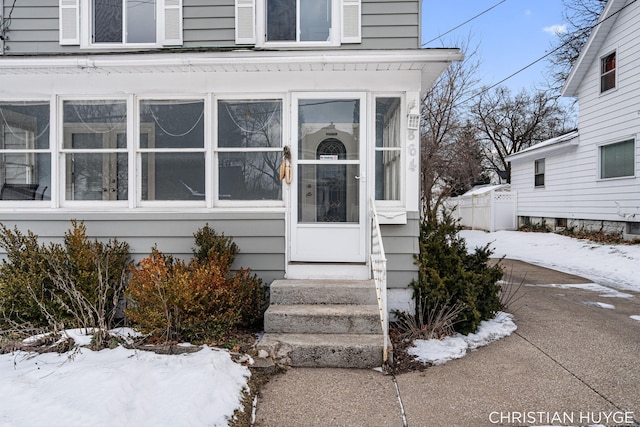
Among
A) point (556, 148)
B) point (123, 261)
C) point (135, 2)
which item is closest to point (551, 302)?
point (123, 261)

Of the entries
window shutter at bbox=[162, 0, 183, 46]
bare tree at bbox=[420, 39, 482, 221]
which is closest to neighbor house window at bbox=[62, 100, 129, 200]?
window shutter at bbox=[162, 0, 183, 46]

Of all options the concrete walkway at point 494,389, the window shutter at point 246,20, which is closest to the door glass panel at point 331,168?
the window shutter at point 246,20

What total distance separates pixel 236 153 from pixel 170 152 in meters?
0.86

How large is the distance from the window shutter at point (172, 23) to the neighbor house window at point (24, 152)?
182 cm

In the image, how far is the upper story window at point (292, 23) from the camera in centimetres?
536

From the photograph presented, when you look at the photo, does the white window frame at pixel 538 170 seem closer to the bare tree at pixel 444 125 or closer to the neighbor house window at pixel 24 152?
the bare tree at pixel 444 125

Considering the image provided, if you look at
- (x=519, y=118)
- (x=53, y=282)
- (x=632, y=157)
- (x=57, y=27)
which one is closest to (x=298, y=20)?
(x=57, y=27)

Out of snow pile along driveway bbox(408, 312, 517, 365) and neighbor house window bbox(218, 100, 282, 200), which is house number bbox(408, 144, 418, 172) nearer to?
neighbor house window bbox(218, 100, 282, 200)

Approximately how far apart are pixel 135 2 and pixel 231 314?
4.84 metres

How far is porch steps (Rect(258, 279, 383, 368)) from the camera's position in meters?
3.71

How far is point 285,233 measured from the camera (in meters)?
4.91

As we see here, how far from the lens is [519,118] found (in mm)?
29703

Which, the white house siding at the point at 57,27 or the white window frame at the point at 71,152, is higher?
the white house siding at the point at 57,27

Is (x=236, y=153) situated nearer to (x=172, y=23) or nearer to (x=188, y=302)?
(x=188, y=302)
